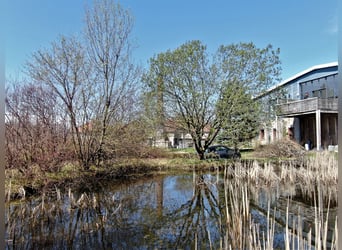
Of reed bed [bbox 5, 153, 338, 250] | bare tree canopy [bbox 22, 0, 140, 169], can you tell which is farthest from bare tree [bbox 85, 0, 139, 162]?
reed bed [bbox 5, 153, 338, 250]

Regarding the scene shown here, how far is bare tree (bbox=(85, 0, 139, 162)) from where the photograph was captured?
763cm

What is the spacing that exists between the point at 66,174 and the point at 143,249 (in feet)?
13.8

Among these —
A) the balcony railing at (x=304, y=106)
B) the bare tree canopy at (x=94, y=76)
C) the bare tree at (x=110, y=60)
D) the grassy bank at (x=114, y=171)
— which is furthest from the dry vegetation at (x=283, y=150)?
the bare tree at (x=110, y=60)

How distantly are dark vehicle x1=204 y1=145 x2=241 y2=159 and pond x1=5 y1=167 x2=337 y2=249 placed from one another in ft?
14.6

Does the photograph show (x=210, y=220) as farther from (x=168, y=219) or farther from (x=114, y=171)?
(x=114, y=171)

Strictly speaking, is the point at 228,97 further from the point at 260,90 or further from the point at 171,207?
the point at 171,207

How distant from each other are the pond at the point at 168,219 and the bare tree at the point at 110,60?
2.82 metres

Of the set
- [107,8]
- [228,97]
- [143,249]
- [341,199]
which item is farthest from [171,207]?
[107,8]

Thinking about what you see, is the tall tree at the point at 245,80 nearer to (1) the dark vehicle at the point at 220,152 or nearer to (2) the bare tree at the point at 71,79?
(1) the dark vehicle at the point at 220,152

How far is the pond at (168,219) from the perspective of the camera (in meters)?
2.63

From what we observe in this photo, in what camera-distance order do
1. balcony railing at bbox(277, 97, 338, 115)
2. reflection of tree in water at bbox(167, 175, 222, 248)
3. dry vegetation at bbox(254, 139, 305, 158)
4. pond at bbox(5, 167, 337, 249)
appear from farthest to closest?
1. balcony railing at bbox(277, 97, 338, 115)
2. dry vegetation at bbox(254, 139, 305, 158)
3. reflection of tree in water at bbox(167, 175, 222, 248)
4. pond at bbox(5, 167, 337, 249)

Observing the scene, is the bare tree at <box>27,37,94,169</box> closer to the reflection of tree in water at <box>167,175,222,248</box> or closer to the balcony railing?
the reflection of tree in water at <box>167,175,222,248</box>

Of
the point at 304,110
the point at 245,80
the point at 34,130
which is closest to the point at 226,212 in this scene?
the point at 34,130

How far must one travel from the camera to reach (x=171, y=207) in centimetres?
441
